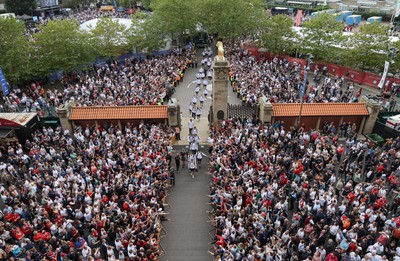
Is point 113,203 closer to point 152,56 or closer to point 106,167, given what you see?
point 106,167

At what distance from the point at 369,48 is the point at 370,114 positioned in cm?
1492

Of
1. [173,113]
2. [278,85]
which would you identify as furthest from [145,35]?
[173,113]

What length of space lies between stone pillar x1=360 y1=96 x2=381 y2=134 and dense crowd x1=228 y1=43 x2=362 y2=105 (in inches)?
137

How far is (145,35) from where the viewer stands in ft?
142

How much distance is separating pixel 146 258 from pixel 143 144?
27.6ft

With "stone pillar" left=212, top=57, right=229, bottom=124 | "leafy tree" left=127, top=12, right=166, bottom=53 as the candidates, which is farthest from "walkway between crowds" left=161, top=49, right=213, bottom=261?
"leafy tree" left=127, top=12, right=166, bottom=53

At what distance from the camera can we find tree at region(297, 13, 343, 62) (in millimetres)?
38969

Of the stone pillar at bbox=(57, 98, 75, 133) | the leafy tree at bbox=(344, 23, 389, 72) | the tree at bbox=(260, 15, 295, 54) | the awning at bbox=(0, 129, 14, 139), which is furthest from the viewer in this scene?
the tree at bbox=(260, 15, 295, 54)

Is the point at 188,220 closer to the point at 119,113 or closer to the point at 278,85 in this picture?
the point at 119,113

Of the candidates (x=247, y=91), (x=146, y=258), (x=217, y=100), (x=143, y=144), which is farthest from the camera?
(x=247, y=91)

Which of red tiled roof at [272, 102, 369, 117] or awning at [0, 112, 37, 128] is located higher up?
red tiled roof at [272, 102, 369, 117]

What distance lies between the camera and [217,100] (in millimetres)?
24328

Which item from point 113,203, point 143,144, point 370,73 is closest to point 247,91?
point 143,144

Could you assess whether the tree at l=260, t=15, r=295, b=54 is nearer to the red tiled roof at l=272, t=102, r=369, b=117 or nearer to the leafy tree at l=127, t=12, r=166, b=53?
the leafy tree at l=127, t=12, r=166, b=53
